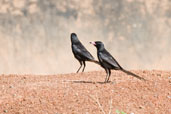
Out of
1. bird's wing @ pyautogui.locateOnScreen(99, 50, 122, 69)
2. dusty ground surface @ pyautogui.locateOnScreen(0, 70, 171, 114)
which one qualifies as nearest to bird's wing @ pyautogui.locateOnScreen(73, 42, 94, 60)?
dusty ground surface @ pyautogui.locateOnScreen(0, 70, 171, 114)

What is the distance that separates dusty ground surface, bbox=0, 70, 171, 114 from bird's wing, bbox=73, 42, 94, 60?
29.0 inches

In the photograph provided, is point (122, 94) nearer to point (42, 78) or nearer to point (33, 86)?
point (33, 86)

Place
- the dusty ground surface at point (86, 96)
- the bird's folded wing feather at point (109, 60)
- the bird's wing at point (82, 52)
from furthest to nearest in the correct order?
1. the bird's wing at point (82, 52)
2. the bird's folded wing feather at point (109, 60)
3. the dusty ground surface at point (86, 96)

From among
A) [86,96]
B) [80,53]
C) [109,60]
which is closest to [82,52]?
[80,53]

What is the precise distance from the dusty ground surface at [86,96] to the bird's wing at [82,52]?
29.0 inches

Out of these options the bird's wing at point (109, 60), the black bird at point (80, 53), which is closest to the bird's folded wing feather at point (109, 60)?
the bird's wing at point (109, 60)

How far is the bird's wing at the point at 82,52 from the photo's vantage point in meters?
9.28

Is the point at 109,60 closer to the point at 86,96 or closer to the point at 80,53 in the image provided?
the point at 86,96

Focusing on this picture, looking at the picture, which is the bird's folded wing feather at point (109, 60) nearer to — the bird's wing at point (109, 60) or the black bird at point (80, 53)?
the bird's wing at point (109, 60)

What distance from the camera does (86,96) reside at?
23.8ft

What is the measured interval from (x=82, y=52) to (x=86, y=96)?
232 centimetres

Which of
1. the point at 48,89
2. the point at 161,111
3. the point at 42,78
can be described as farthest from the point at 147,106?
the point at 42,78

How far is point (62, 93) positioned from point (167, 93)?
1909 mm

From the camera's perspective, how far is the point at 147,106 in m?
7.05
